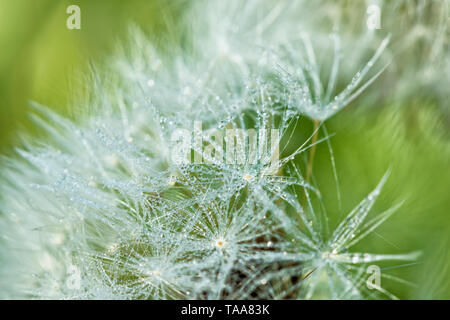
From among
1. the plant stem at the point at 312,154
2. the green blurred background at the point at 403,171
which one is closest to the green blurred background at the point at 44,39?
the green blurred background at the point at 403,171

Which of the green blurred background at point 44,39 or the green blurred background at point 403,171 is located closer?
the green blurred background at point 403,171

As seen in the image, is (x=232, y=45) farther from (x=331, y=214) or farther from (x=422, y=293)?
(x=422, y=293)

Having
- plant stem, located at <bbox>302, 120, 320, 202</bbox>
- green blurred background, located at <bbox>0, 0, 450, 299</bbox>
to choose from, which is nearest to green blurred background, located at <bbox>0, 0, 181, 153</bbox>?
green blurred background, located at <bbox>0, 0, 450, 299</bbox>

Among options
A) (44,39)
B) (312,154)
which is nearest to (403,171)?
(312,154)

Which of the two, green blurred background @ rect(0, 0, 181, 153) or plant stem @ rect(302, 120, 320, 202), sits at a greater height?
green blurred background @ rect(0, 0, 181, 153)

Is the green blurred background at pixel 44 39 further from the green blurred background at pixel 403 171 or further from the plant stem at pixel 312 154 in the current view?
the plant stem at pixel 312 154

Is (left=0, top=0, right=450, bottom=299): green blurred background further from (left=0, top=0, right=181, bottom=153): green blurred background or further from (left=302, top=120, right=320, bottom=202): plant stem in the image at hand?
(left=0, top=0, right=181, bottom=153): green blurred background

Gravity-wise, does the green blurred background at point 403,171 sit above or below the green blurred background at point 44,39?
below

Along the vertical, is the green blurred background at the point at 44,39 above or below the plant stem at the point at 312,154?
above

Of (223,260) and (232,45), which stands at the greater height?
(232,45)

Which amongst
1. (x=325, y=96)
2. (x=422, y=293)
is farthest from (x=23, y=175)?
(x=422, y=293)
